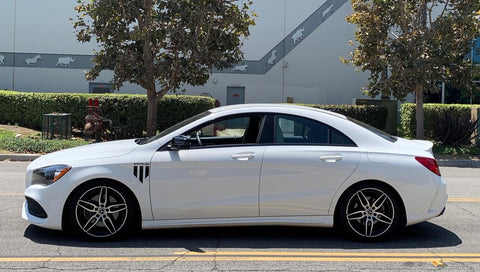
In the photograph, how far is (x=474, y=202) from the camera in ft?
25.8

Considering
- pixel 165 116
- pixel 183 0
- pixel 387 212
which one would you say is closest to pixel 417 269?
pixel 387 212

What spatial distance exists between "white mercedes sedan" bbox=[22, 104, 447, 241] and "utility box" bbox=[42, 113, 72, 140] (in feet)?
36.4

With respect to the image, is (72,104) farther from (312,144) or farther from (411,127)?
(312,144)

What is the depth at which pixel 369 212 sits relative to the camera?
5.35 m

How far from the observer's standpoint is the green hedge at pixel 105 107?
1689 cm

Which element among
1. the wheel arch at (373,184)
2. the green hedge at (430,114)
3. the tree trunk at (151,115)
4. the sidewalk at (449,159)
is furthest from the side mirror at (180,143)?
the green hedge at (430,114)

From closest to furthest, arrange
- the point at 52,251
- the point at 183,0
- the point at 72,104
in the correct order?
1. the point at 52,251
2. the point at 183,0
3. the point at 72,104

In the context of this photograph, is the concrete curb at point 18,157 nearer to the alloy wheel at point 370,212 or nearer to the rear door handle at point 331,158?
the rear door handle at point 331,158

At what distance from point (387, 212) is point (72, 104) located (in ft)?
46.6

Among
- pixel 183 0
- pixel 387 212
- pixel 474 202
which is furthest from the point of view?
pixel 183 0

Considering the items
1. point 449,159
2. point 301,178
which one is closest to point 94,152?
point 301,178

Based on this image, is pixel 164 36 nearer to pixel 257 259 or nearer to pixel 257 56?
pixel 257 56

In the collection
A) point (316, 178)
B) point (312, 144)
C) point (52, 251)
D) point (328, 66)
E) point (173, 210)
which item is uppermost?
point (328, 66)

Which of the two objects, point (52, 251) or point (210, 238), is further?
point (210, 238)
